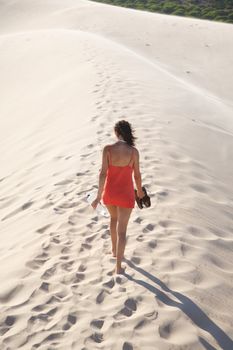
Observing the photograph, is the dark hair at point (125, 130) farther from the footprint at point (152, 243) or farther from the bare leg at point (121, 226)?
the footprint at point (152, 243)

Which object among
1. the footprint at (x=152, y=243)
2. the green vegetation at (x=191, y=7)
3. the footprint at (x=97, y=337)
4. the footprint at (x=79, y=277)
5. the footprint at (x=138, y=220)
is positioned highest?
the footprint at (x=97, y=337)

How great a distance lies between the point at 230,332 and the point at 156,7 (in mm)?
54186

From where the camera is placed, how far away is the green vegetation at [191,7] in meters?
50.2

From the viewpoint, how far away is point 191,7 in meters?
54.8

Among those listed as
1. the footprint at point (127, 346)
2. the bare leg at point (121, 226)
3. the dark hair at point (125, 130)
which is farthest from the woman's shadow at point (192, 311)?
the dark hair at point (125, 130)

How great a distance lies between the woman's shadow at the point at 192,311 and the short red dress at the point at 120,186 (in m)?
0.74

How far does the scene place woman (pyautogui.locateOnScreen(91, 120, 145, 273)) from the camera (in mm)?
4582

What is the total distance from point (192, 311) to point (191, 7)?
54.7 metres

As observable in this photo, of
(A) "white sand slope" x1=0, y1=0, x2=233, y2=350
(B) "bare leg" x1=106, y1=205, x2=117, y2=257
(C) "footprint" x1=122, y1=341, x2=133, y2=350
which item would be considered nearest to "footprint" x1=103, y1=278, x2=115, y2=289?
(A) "white sand slope" x1=0, y1=0, x2=233, y2=350

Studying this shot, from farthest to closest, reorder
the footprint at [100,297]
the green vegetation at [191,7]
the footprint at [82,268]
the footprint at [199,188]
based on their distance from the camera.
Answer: the green vegetation at [191,7] → the footprint at [199,188] → the footprint at [82,268] → the footprint at [100,297]

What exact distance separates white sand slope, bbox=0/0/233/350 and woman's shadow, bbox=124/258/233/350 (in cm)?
1

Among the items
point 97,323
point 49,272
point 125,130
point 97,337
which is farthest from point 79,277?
point 125,130

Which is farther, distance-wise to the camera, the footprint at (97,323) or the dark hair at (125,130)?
the dark hair at (125,130)

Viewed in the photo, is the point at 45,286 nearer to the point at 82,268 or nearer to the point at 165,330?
the point at 82,268
